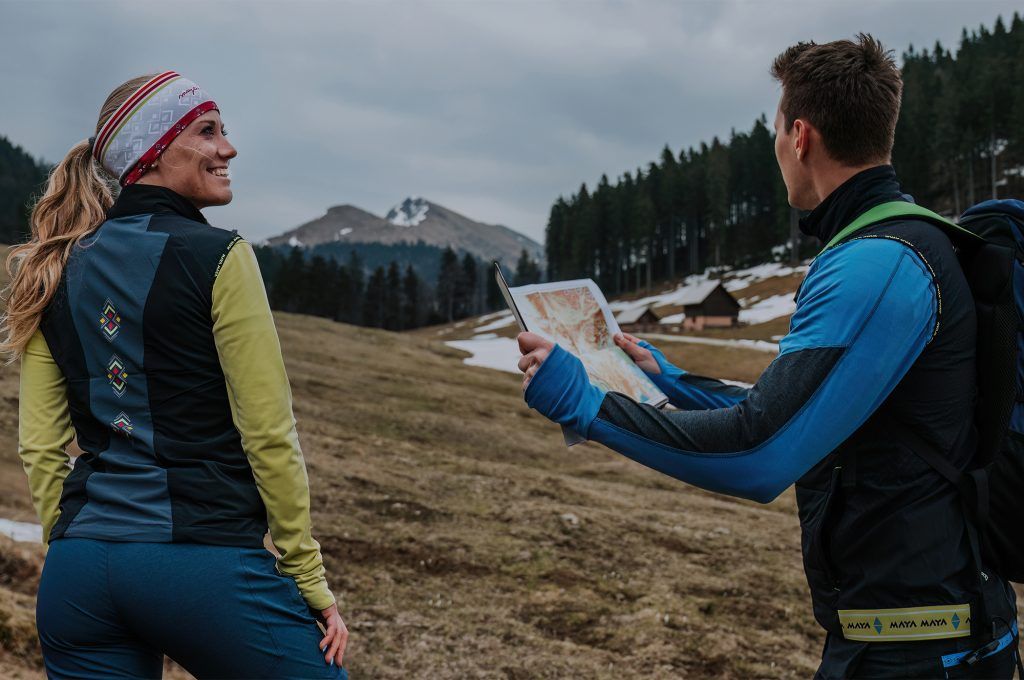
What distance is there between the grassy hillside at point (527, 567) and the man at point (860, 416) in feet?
16.0

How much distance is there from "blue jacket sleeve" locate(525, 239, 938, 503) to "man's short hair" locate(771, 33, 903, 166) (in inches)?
17.8

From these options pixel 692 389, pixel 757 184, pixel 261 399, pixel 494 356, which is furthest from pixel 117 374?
pixel 757 184

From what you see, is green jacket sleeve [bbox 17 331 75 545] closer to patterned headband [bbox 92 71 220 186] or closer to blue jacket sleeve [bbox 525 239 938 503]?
patterned headband [bbox 92 71 220 186]

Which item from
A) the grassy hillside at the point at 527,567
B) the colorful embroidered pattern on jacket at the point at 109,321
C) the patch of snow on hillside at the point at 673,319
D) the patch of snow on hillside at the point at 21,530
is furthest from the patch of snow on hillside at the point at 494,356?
the colorful embroidered pattern on jacket at the point at 109,321

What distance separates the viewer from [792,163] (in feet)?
8.91

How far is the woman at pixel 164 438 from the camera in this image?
257 centimetres

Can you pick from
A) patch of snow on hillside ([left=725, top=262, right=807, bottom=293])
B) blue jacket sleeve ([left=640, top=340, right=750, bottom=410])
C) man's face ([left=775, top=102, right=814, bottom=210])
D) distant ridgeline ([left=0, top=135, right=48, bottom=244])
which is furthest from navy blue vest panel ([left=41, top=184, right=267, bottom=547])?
distant ridgeline ([left=0, top=135, right=48, bottom=244])

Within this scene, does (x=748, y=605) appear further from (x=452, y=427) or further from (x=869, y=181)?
(x=452, y=427)

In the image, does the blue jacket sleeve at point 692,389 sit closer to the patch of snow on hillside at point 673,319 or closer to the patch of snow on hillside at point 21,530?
the patch of snow on hillside at point 21,530

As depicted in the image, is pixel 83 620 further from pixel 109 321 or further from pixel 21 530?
pixel 21 530

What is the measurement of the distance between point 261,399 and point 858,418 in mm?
2023

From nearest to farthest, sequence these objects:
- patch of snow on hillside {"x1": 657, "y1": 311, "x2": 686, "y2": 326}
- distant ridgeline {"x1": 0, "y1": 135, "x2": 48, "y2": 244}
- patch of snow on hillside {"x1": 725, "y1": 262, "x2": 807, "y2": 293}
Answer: patch of snow on hillside {"x1": 657, "y1": 311, "x2": 686, "y2": 326} < patch of snow on hillside {"x1": 725, "y1": 262, "x2": 807, "y2": 293} < distant ridgeline {"x1": 0, "y1": 135, "x2": 48, "y2": 244}

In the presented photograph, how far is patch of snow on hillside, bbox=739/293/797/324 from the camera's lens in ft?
223

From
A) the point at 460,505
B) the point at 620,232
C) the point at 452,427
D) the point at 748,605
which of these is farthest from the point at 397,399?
the point at 620,232
